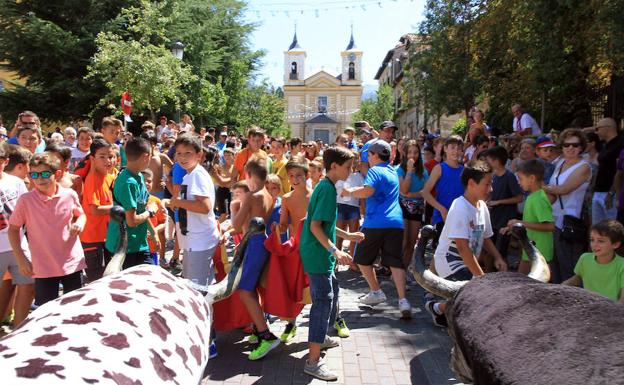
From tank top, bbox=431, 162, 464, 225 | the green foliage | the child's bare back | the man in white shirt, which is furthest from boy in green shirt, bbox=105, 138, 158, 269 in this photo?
the green foliage

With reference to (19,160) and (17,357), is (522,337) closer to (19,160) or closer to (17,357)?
(17,357)

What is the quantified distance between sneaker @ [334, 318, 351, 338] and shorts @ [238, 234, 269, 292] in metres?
1.00

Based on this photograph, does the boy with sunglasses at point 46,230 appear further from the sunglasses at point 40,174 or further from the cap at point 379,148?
the cap at point 379,148

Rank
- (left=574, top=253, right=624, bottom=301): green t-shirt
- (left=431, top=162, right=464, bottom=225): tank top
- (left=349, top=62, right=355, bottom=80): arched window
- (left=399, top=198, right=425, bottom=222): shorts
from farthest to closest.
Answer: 1. (left=349, top=62, right=355, bottom=80): arched window
2. (left=399, top=198, right=425, bottom=222): shorts
3. (left=431, top=162, right=464, bottom=225): tank top
4. (left=574, top=253, right=624, bottom=301): green t-shirt

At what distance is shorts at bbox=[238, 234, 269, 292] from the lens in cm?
452

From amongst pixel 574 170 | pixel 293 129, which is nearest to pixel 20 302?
pixel 574 170

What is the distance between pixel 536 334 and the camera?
1.52 m

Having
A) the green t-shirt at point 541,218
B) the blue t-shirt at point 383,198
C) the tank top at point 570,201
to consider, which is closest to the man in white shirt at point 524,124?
the tank top at point 570,201

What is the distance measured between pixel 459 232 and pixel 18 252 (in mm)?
3661

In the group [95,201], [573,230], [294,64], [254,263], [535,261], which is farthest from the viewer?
[294,64]

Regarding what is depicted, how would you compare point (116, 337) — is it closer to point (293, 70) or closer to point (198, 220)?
point (198, 220)

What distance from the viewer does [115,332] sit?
177cm

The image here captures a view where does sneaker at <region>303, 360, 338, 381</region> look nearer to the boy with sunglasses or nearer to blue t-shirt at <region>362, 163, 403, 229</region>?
blue t-shirt at <region>362, 163, 403, 229</region>

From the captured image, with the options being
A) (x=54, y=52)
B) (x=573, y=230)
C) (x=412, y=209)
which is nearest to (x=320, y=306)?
(x=573, y=230)
